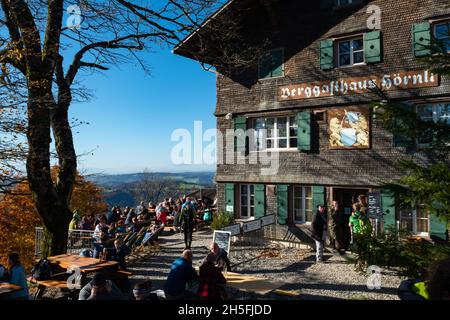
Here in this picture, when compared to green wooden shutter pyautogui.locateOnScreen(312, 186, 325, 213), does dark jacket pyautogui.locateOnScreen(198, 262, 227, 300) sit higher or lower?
lower

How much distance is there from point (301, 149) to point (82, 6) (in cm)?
857

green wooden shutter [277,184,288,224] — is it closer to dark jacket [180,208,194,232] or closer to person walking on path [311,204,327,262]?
person walking on path [311,204,327,262]

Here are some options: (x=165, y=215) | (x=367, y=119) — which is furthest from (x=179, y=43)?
(x=165, y=215)

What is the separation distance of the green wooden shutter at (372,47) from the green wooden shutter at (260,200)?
19.8 ft

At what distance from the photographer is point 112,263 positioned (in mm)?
8391

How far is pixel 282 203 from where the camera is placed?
1408cm

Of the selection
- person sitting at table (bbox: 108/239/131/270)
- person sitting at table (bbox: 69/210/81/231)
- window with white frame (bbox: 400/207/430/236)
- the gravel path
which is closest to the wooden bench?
person sitting at table (bbox: 108/239/131/270)

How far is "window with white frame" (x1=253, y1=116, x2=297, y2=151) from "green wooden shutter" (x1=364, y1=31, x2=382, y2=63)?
341cm

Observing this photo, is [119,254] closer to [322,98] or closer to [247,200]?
[247,200]

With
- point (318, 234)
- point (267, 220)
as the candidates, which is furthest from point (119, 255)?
point (267, 220)

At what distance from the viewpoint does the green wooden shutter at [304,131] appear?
44.0ft

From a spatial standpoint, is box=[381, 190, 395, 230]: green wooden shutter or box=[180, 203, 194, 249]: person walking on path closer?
box=[381, 190, 395, 230]: green wooden shutter

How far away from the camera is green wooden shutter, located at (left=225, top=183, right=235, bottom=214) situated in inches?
606

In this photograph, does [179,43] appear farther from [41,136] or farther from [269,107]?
[269,107]
